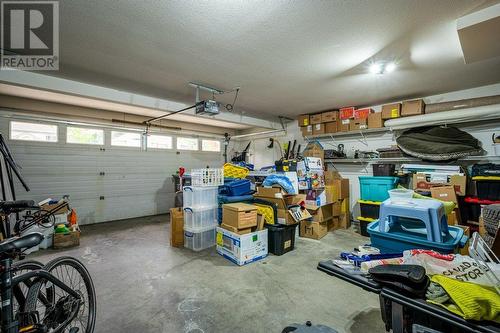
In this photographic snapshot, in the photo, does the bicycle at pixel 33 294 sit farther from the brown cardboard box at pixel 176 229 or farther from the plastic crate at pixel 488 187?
the plastic crate at pixel 488 187

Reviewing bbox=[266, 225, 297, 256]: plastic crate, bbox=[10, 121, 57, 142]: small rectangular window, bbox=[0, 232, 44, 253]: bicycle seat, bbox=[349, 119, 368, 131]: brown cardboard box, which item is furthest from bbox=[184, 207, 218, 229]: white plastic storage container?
bbox=[10, 121, 57, 142]: small rectangular window

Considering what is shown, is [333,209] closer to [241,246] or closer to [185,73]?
[241,246]

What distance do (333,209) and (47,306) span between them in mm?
4403

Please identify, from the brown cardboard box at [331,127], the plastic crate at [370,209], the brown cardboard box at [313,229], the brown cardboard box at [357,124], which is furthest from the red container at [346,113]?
the brown cardboard box at [313,229]

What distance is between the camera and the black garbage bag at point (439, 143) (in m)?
3.51

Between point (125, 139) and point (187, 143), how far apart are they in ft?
5.74

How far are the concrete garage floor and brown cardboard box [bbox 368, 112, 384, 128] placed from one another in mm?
2359

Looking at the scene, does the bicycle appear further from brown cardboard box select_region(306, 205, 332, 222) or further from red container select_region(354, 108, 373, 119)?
red container select_region(354, 108, 373, 119)

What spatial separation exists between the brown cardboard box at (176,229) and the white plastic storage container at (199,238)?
123 mm

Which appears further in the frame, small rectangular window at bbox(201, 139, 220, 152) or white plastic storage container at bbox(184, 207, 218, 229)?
small rectangular window at bbox(201, 139, 220, 152)

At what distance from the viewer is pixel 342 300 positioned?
2197mm

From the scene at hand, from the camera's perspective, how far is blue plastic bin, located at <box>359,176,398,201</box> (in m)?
3.91

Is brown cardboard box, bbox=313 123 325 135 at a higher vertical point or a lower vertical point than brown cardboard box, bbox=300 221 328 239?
higher

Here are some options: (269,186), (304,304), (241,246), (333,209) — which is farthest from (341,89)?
(304,304)
